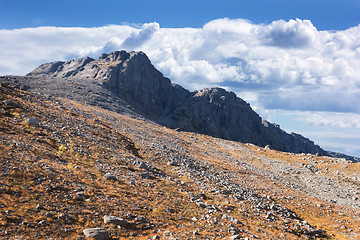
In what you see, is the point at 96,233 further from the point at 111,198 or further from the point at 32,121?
the point at 32,121

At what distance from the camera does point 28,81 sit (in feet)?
319

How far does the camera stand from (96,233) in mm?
11672

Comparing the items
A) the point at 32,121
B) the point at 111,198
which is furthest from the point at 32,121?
the point at 111,198

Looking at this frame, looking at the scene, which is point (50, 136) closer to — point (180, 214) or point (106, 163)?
point (106, 163)

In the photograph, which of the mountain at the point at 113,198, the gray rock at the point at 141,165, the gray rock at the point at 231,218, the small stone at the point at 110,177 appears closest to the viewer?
the mountain at the point at 113,198

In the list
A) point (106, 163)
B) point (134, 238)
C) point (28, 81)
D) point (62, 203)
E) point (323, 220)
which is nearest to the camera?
point (134, 238)

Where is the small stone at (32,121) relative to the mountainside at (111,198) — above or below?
above

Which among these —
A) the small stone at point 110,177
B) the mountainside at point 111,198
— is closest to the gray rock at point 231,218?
the mountainside at point 111,198

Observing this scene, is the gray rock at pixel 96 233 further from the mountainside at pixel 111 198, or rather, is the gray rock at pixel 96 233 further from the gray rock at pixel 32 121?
the gray rock at pixel 32 121

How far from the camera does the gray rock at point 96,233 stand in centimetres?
1153

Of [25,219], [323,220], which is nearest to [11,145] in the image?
[25,219]

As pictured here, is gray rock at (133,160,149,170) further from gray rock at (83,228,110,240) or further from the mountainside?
gray rock at (83,228,110,240)

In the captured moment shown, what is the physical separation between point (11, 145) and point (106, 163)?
25.4 feet

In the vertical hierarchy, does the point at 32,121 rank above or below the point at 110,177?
above
